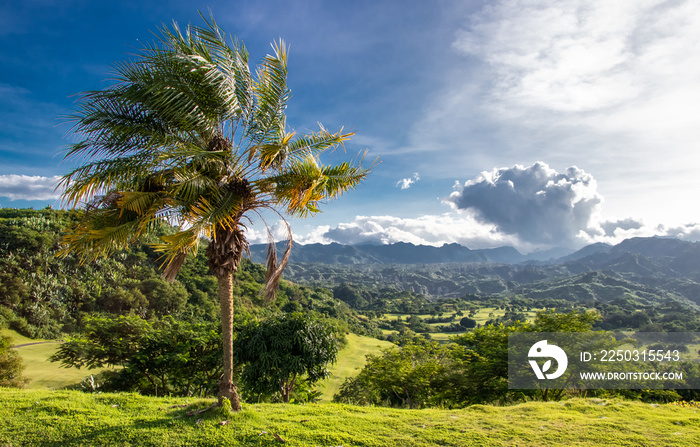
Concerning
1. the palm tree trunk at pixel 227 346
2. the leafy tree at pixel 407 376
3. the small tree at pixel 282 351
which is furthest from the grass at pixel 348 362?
the palm tree trunk at pixel 227 346

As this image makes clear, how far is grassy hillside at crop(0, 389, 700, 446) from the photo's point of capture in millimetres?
5547

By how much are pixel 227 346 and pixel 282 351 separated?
432 cm

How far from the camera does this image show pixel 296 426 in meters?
6.34

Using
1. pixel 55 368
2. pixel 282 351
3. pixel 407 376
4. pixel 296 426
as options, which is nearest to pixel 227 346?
pixel 296 426

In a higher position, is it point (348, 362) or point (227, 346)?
point (227, 346)

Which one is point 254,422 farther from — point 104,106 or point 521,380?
point 521,380

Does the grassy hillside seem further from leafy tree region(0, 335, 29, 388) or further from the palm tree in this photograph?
leafy tree region(0, 335, 29, 388)

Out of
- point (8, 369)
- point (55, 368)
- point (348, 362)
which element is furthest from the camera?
point (348, 362)

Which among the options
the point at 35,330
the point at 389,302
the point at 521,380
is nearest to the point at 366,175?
the point at 521,380

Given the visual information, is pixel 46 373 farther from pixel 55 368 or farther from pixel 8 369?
pixel 8 369

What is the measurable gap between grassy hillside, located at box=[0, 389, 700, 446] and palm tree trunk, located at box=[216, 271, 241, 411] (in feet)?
1.17

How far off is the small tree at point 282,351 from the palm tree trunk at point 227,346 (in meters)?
3.95

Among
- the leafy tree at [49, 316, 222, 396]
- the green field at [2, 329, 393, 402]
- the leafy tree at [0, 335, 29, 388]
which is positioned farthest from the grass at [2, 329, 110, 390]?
the leafy tree at [49, 316, 222, 396]

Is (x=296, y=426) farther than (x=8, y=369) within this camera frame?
No
